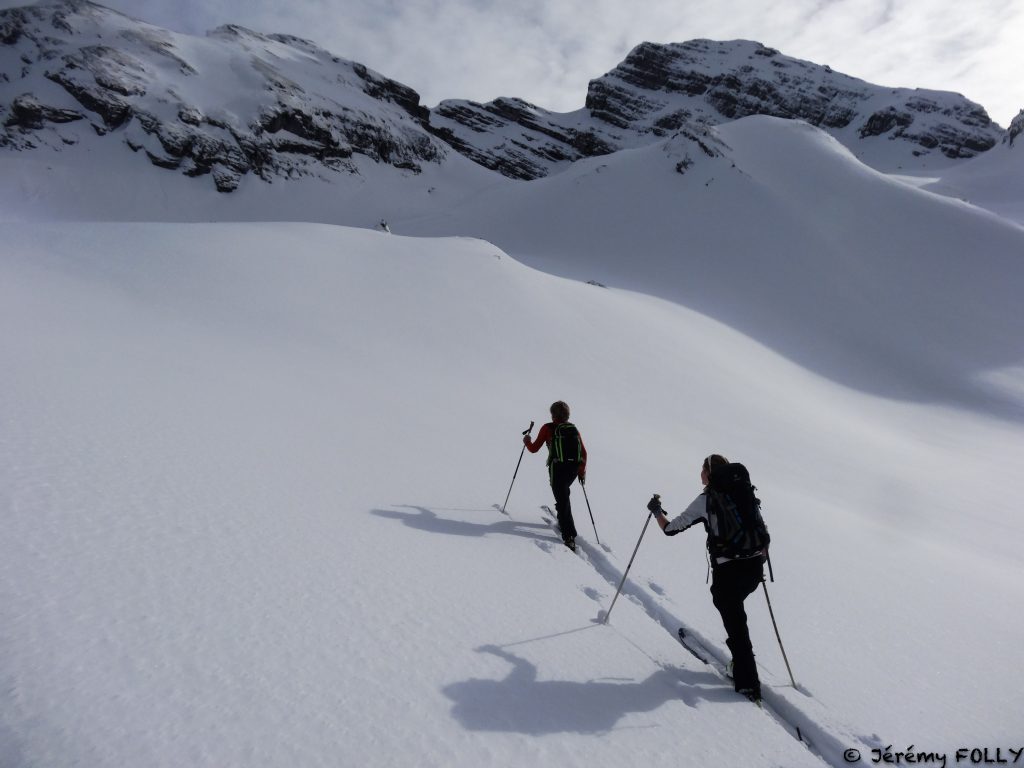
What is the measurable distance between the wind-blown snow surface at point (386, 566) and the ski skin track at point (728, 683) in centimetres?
4

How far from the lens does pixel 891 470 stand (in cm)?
1529

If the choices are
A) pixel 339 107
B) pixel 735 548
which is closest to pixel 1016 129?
pixel 339 107

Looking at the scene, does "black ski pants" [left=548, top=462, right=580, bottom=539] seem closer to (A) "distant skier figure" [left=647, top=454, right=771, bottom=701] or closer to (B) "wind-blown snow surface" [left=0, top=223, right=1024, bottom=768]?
(B) "wind-blown snow surface" [left=0, top=223, right=1024, bottom=768]

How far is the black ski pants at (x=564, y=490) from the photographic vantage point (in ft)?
22.9

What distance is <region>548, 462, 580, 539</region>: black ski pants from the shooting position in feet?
22.9

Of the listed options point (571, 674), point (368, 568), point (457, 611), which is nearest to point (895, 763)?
point (571, 674)

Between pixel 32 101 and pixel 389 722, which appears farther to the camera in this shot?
pixel 32 101

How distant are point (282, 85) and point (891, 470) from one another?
9277 centimetres

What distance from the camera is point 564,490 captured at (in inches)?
279

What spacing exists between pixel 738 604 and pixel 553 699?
5.95ft

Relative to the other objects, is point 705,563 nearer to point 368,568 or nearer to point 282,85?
point 368,568

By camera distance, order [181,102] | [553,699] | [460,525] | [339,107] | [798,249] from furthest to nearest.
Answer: [339,107] < [181,102] < [798,249] < [460,525] < [553,699]

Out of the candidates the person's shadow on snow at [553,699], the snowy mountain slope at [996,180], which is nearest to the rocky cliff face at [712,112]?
the snowy mountain slope at [996,180]

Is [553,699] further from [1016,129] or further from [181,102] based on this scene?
[1016,129]
